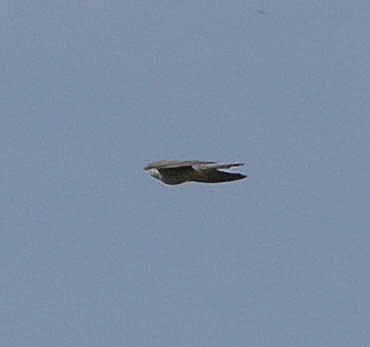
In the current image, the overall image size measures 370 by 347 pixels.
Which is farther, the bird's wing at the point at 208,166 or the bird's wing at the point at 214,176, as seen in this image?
the bird's wing at the point at 214,176

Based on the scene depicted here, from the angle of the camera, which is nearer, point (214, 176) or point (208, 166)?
point (208, 166)

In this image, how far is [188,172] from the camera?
3738 cm

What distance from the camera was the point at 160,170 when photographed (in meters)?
38.0

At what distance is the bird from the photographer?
36.7m

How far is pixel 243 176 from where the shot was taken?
123 feet

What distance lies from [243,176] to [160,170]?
1.97 meters

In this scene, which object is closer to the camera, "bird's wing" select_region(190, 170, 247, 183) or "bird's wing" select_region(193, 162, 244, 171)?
"bird's wing" select_region(193, 162, 244, 171)

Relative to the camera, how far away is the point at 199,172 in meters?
36.9

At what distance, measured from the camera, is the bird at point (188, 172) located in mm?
36656

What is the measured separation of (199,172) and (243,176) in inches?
46.2

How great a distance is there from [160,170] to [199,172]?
4.63 feet
